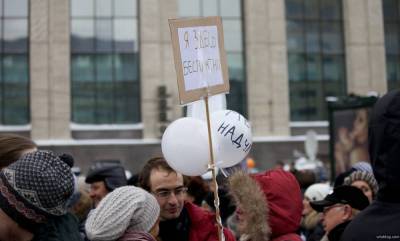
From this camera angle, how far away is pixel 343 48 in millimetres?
30594

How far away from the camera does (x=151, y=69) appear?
28734mm

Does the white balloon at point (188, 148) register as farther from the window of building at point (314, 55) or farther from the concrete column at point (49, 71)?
the window of building at point (314, 55)

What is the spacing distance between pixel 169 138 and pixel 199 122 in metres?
0.23

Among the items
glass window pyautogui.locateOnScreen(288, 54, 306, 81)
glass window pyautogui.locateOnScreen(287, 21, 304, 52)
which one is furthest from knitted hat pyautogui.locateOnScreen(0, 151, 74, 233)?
glass window pyautogui.locateOnScreen(287, 21, 304, 52)

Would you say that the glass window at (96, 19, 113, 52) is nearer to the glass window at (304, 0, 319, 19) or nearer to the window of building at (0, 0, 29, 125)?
the window of building at (0, 0, 29, 125)

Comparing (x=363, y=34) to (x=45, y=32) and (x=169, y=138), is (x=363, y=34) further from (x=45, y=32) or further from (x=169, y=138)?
(x=169, y=138)

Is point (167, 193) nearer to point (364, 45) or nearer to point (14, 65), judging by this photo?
point (14, 65)

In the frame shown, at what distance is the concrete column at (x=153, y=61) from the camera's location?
28516mm

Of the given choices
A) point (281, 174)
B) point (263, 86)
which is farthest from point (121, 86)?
point (281, 174)

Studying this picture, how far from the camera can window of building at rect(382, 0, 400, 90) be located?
101 ft

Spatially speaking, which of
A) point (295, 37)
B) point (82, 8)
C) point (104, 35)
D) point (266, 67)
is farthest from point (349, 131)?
point (82, 8)

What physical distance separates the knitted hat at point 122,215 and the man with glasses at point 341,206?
1.56 metres

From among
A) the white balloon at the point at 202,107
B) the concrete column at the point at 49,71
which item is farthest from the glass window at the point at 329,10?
the white balloon at the point at 202,107

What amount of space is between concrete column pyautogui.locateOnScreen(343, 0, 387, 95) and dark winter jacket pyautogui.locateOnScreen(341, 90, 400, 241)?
28.4m
